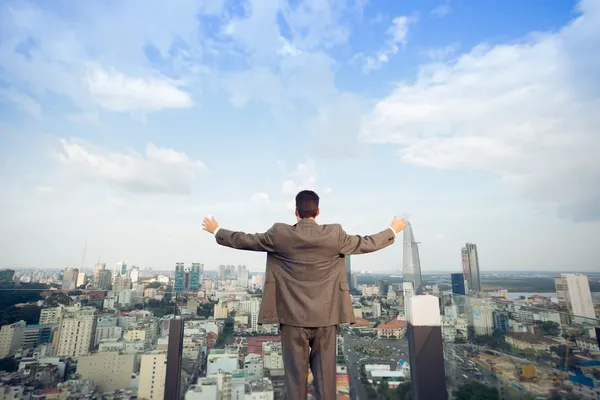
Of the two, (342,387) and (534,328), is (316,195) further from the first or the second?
(534,328)

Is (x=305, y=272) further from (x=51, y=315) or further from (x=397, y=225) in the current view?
(x=51, y=315)

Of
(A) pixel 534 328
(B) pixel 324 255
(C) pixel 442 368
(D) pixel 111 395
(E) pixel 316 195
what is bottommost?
(D) pixel 111 395

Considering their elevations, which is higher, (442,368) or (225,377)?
(442,368)

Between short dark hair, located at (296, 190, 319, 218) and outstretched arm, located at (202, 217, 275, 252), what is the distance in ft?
0.63

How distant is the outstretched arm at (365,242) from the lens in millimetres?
1507

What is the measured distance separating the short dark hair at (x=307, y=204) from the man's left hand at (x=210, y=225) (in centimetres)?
45

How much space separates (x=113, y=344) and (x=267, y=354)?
5.16 ft

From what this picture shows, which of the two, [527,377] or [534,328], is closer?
[527,377]

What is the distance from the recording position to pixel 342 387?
1.62m

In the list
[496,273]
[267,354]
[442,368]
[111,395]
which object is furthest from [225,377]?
[496,273]

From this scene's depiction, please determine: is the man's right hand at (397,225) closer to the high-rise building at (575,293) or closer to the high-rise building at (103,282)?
the high-rise building at (103,282)

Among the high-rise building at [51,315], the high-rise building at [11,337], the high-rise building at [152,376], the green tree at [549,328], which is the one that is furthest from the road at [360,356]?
the high-rise building at [11,337]

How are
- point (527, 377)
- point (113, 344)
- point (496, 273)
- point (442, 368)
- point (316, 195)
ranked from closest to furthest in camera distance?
point (316, 195)
point (442, 368)
point (527, 377)
point (113, 344)
point (496, 273)

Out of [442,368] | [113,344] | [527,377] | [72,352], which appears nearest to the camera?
[442,368]
